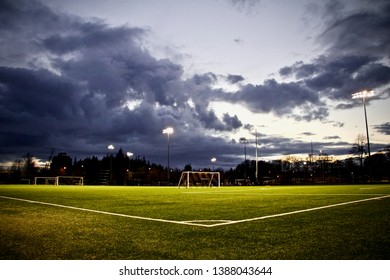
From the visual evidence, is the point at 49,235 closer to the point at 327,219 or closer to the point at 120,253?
the point at 120,253

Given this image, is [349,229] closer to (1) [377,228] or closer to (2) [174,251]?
(1) [377,228]

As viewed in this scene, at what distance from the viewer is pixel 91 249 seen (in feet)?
12.4

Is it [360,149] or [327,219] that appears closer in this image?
[327,219]

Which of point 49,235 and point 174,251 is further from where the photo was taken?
point 49,235

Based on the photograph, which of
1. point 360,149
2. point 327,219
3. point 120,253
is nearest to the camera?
point 120,253

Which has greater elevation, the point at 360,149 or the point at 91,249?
the point at 360,149
